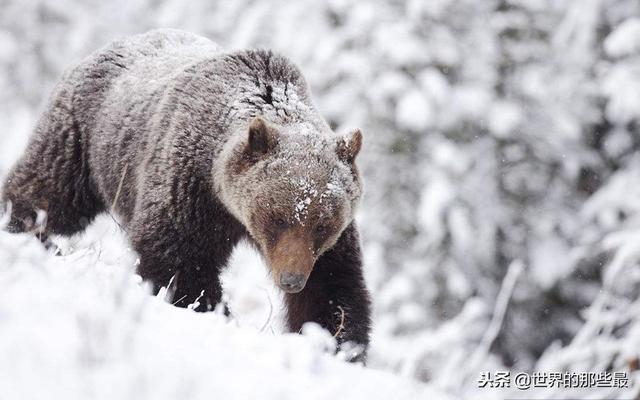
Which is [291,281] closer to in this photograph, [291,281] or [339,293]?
[291,281]

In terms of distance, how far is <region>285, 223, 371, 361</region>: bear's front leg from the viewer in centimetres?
489

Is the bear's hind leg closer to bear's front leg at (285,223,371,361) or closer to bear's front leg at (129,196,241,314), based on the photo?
bear's front leg at (129,196,241,314)

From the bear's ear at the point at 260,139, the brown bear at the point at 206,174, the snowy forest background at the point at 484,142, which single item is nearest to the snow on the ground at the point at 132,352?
the brown bear at the point at 206,174

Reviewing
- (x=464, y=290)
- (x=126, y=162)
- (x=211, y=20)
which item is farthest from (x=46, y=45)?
(x=126, y=162)

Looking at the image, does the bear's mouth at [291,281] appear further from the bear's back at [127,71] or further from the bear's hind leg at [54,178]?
the bear's hind leg at [54,178]

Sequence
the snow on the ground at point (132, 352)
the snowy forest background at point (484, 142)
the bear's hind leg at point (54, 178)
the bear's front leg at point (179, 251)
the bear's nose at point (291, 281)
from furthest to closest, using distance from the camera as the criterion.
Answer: the snowy forest background at point (484, 142), the bear's hind leg at point (54, 178), the bear's front leg at point (179, 251), the bear's nose at point (291, 281), the snow on the ground at point (132, 352)

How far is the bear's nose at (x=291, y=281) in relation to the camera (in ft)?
13.9

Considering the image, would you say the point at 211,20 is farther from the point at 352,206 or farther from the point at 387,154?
the point at 352,206

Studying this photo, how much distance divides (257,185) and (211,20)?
14953 mm

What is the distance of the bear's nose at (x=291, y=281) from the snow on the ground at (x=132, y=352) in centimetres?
107

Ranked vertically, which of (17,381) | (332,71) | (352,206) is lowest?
(332,71)

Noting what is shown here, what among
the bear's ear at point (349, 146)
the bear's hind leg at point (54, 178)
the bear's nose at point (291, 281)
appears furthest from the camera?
the bear's hind leg at point (54, 178)

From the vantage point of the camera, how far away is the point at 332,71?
16.0 m

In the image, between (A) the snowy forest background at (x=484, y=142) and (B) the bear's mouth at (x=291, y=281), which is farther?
(A) the snowy forest background at (x=484, y=142)
